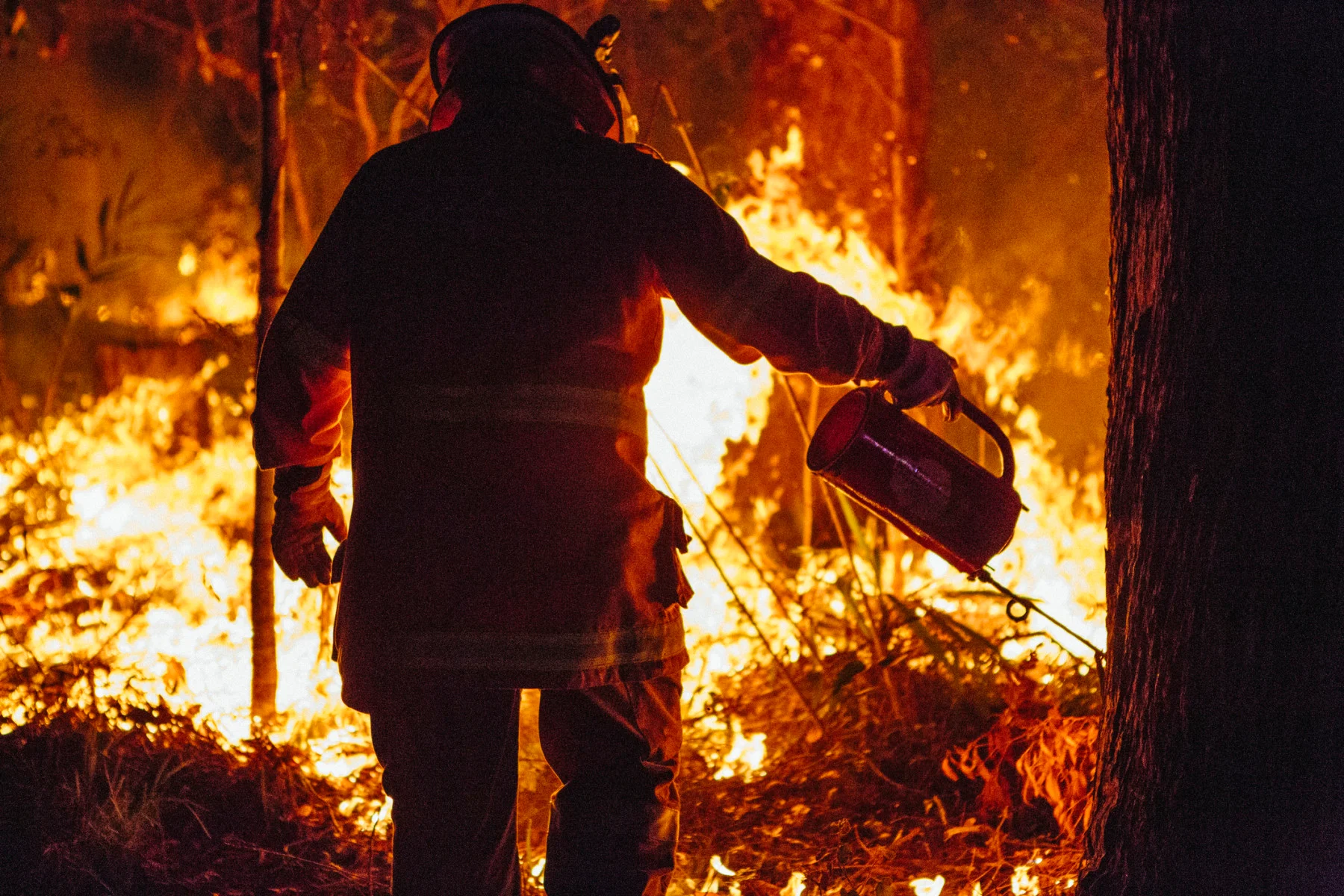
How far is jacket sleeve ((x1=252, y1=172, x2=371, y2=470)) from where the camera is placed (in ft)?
6.87

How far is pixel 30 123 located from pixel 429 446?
686cm

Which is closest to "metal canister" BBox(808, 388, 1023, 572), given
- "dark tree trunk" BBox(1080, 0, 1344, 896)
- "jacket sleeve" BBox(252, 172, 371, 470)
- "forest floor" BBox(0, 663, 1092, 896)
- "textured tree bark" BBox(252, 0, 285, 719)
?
"dark tree trunk" BBox(1080, 0, 1344, 896)

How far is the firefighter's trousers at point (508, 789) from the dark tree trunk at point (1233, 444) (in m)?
0.97

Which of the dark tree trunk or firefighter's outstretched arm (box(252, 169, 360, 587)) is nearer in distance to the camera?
the dark tree trunk

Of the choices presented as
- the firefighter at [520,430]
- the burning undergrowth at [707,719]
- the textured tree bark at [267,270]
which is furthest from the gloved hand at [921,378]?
the textured tree bark at [267,270]

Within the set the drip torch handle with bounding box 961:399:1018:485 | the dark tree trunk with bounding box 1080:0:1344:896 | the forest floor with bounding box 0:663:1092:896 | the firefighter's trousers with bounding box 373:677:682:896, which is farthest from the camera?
the forest floor with bounding box 0:663:1092:896

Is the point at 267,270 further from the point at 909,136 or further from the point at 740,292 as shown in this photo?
the point at 909,136

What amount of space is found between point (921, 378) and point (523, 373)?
31.5 inches

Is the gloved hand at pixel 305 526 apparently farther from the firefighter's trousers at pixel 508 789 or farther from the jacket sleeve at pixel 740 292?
the jacket sleeve at pixel 740 292

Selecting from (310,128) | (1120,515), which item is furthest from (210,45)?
(1120,515)

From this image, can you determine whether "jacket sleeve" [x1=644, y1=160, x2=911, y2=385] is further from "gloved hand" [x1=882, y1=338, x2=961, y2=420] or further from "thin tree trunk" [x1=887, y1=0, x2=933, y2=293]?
"thin tree trunk" [x1=887, y1=0, x2=933, y2=293]

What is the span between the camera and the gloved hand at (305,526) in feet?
7.93

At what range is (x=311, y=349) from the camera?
2131 mm

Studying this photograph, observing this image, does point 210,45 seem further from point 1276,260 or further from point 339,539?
point 1276,260
